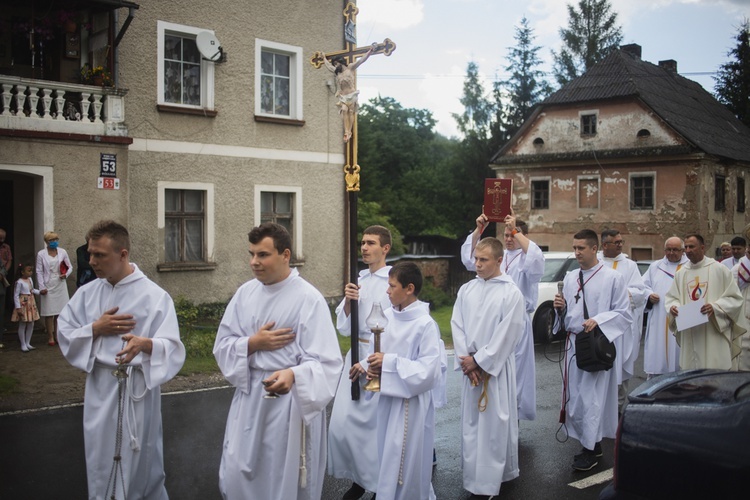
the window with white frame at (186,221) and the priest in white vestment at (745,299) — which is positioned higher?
the window with white frame at (186,221)

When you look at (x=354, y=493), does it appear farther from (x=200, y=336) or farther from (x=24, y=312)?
(x=24, y=312)

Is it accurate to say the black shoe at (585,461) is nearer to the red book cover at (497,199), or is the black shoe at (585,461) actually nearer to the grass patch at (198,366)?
the red book cover at (497,199)

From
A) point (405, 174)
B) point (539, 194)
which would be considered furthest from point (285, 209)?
point (405, 174)

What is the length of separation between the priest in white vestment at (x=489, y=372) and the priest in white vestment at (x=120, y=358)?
7.68 ft

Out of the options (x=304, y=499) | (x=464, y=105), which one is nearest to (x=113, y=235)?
(x=304, y=499)

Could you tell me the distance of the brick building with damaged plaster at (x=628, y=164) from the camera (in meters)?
29.3

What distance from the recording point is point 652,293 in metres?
9.80

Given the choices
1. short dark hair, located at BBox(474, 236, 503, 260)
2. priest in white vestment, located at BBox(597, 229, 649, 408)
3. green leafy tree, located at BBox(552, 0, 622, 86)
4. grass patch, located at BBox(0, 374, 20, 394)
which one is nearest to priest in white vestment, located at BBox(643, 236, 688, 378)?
priest in white vestment, located at BBox(597, 229, 649, 408)

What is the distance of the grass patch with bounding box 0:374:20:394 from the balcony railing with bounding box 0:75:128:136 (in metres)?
5.00

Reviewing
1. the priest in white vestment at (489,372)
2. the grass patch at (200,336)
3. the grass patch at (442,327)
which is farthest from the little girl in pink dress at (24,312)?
the priest in white vestment at (489,372)

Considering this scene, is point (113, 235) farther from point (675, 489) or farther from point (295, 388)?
point (675, 489)

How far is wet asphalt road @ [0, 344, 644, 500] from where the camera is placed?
5852mm

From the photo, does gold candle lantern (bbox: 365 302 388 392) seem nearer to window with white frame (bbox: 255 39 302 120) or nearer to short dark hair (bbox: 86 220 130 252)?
short dark hair (bbox: 86 220 130 252)

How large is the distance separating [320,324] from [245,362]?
498 millimetres
